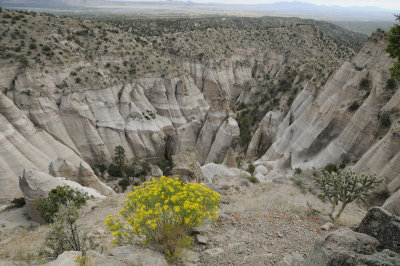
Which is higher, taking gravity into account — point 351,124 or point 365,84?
point 365,84

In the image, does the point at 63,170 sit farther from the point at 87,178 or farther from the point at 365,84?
the point at 365,84

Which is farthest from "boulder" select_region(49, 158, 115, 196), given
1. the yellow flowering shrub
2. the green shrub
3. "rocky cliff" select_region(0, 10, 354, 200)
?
the green shrub

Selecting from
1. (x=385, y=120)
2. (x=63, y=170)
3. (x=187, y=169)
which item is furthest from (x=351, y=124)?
(x=63, y=170)

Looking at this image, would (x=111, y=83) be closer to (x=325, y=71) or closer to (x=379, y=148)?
(x=325, y=71)

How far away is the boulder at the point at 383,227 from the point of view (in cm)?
536

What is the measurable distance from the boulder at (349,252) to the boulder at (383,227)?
31 centimetres

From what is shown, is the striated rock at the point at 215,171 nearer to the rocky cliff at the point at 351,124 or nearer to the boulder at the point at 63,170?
the rocky cliff at the point at 351,124

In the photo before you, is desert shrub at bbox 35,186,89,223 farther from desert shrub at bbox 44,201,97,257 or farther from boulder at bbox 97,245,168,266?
boulder at bbox 97,245,168,266

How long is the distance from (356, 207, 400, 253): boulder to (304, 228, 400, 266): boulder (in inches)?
12.3

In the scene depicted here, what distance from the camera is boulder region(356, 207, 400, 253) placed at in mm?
5363

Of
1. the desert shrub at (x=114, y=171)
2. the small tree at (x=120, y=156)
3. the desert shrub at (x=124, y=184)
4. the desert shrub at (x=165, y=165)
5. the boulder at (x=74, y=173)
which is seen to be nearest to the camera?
the boulder at (x=74, y=173)

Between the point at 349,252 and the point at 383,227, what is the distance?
154cm

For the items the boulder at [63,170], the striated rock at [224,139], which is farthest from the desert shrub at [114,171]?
the striated rock at [224,139]

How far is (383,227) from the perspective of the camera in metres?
5.59
